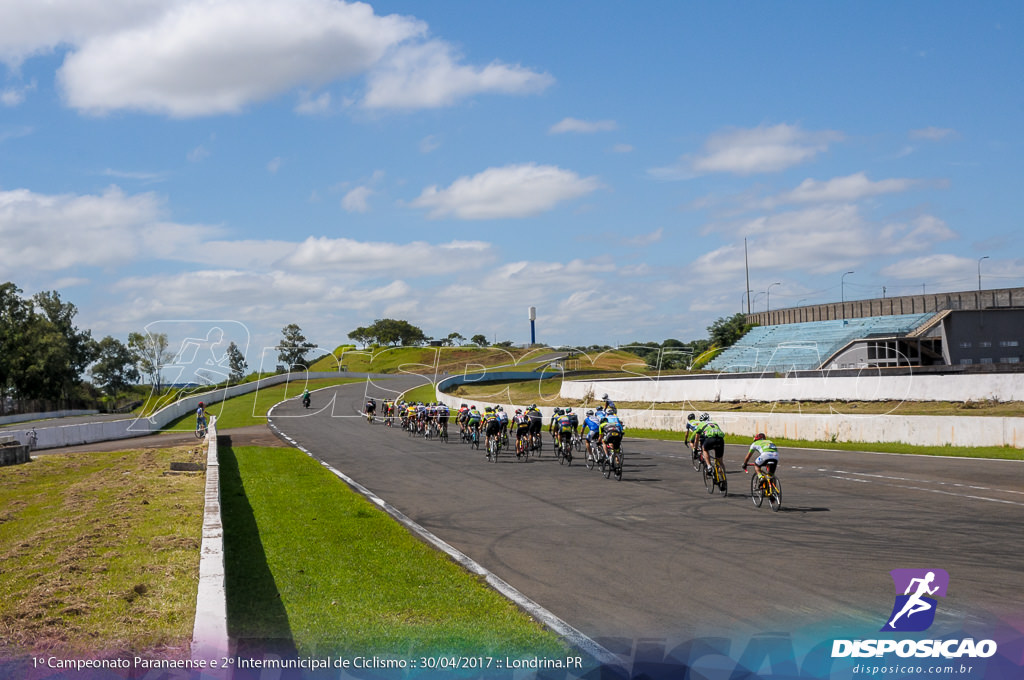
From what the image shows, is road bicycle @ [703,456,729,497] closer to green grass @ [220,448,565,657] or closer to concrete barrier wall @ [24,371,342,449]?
green grass @ [220,448,565,657]

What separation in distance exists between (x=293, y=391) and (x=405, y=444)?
56.2 metres

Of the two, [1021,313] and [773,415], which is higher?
[1021,313]

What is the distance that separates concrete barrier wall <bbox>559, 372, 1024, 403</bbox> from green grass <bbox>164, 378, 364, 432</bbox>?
2402cm

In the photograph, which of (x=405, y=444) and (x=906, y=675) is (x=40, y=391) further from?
(x=906, y=675)

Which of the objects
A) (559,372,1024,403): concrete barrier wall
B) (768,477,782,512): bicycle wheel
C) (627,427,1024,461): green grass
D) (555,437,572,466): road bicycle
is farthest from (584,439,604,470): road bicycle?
(559,372,1024,403): concrete barrier wall

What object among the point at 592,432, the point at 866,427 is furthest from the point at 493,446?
the point at 866,427

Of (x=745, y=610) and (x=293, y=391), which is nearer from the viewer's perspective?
(x=745, y=610)

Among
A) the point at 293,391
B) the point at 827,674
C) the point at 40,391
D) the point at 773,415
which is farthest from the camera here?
the point at 40,391

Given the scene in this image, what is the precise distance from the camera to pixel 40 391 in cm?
9738

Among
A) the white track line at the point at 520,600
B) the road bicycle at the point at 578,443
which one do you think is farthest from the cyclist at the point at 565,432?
the white track line at the point at 520,600

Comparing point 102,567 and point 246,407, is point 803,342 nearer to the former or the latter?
point 246,407

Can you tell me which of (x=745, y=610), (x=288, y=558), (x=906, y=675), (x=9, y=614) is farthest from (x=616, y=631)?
(x=9, y=614)

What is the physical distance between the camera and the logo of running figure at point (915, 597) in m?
7.58

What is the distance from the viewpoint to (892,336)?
53406 mm
